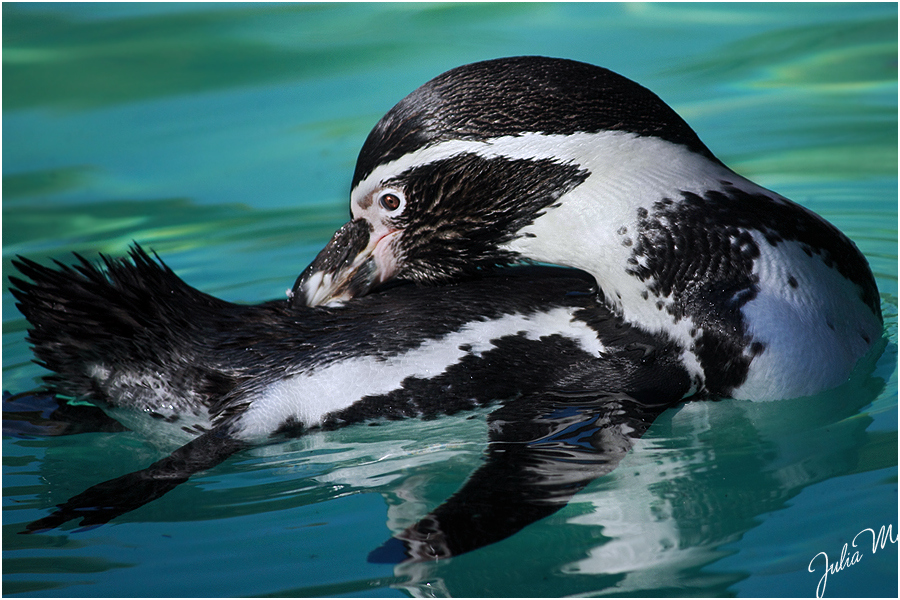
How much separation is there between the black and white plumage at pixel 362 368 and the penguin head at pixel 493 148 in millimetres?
142

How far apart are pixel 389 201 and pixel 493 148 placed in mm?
309

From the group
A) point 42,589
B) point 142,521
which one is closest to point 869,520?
point 142,521

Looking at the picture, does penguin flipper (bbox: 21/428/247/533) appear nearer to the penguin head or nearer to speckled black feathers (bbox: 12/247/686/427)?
speckled black feathers (bbox: 12/247/686/427)

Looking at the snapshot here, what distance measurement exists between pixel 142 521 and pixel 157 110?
3.47 metres

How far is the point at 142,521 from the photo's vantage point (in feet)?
7.41

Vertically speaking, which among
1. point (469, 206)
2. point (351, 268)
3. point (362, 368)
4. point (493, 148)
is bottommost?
point (362, 368)

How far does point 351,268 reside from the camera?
2.61 meters

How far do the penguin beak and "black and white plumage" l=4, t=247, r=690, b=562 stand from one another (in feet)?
0.20

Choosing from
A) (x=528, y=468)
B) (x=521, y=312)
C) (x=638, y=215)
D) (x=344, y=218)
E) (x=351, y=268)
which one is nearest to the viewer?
(x=528, y=468)

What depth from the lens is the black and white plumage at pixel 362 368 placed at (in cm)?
226

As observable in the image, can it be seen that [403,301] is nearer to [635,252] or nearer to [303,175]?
[635,252]

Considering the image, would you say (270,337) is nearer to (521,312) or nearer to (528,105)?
(521,312)

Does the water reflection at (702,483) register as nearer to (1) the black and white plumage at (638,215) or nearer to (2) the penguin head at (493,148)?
(1) the black and white plumage at (638,215)

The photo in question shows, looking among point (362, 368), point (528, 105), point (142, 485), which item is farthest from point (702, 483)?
point (142, 485)
